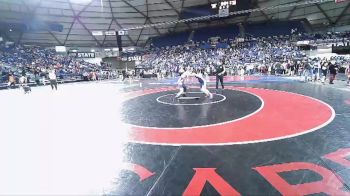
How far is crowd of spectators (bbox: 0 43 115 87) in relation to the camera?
2696 centimetres

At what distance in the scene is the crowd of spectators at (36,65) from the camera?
1061 inches

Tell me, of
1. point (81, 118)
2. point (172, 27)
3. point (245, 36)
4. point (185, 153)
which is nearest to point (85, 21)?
point (172, 27)

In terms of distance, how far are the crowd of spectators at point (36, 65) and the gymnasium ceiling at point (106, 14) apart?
139 inches

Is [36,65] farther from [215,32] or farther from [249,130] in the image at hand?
[249,130]

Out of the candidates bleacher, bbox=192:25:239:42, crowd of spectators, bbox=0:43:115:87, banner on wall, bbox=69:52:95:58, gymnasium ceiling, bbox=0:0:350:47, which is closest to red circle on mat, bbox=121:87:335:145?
crowd of spectators, bbox=0:43:115:87

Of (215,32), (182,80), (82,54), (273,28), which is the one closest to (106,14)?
(82,54)

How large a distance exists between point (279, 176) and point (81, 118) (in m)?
6.61

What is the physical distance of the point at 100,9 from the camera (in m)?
37.0

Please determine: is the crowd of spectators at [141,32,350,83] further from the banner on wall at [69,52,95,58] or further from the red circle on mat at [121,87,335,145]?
the red circle on mat at [121,87,335,145]

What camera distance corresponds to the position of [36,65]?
105ft

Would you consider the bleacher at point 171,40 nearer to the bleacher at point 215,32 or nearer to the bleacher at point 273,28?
the bleacher at point 215,32

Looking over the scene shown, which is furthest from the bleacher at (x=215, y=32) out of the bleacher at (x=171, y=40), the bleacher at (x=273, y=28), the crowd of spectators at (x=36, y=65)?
the crowd of spectators at (x=36, y=65)

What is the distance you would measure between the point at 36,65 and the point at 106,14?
1302 cm

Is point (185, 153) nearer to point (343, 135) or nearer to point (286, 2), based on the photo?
point (343, 135)
